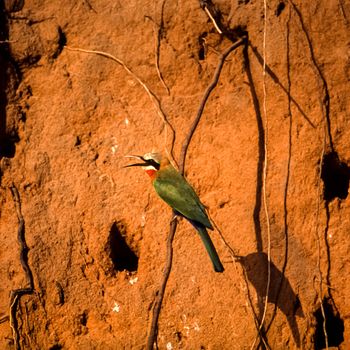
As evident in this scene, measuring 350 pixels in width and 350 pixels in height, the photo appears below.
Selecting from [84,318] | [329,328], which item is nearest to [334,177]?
[329,328]

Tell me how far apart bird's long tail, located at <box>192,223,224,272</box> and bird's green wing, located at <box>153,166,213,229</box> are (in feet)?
0.21

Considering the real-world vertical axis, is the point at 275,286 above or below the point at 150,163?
below

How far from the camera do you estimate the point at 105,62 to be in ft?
14.0

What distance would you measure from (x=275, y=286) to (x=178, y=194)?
0.78 metres

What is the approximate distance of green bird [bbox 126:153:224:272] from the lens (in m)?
3.69

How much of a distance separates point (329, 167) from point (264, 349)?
3.79ft

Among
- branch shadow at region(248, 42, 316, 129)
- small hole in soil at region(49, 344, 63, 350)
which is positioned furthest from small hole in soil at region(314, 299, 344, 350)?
small hole in soil at region(49, 344, 63, 350)

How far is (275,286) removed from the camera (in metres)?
3.90

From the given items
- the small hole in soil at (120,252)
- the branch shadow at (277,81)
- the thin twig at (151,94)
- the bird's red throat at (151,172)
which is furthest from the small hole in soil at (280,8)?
the small hole in soil at (120,252)

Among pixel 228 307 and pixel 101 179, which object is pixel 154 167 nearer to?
pixel 101 179

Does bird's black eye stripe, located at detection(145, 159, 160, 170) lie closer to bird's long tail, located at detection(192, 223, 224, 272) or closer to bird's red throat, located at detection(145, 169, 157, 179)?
bird's red throat, located at detection(145, 169, 157, 179)

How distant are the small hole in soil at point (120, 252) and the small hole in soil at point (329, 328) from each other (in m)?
1.16

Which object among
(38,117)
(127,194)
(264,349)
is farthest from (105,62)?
(264,349)

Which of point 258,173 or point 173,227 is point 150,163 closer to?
point 173,227
